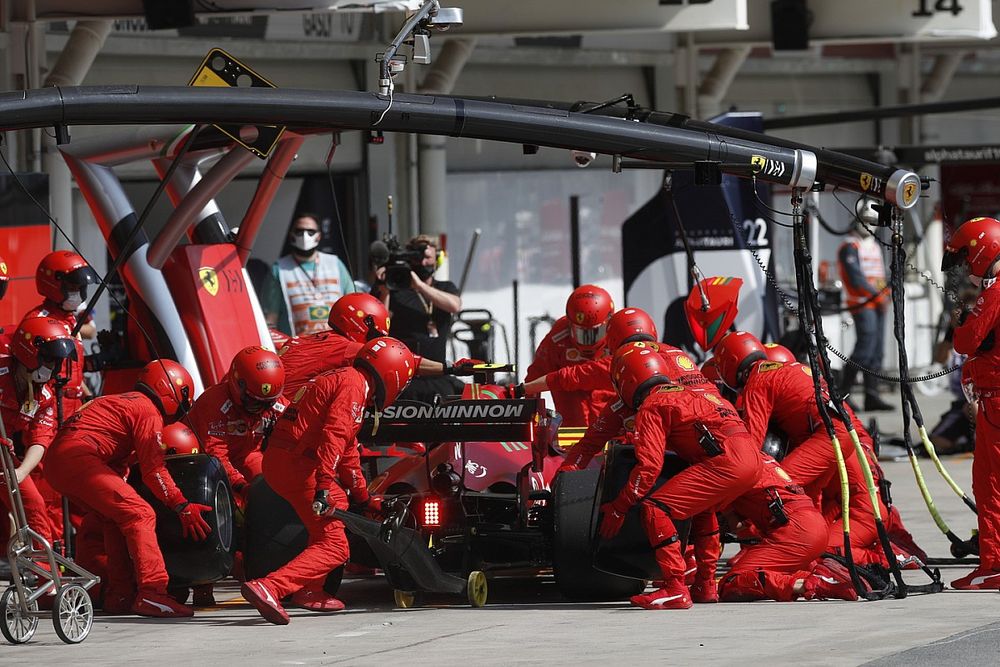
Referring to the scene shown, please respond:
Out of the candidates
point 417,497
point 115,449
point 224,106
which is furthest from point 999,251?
point 115,449

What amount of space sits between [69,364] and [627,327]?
319cm

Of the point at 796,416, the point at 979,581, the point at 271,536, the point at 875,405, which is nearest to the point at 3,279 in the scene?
the point at 271,536

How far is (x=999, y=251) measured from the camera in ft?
30.7

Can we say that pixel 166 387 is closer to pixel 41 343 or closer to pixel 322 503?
pixel 41 343

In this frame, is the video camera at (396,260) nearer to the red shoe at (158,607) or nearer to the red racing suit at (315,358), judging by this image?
the red racing suit at (315,358)

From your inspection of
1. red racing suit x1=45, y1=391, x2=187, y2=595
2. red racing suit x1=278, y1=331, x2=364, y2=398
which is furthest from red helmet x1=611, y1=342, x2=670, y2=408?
red racing suit x1=45, y1=391, x2=187, y2=595

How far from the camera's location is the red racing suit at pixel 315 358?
10.7 metres

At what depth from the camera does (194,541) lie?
30.6 feet

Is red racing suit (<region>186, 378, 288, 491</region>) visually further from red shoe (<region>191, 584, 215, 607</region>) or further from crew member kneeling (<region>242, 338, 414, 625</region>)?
crew member kneeling (<region>242, 338, 414, 625</region>)

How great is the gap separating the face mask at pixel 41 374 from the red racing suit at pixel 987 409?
193 inches

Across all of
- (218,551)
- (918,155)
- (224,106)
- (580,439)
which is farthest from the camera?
(918,155)

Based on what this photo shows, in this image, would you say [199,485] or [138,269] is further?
[138,269]

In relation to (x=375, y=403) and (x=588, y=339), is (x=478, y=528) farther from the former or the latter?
(x=588, y=339)

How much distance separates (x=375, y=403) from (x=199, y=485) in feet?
3.22
